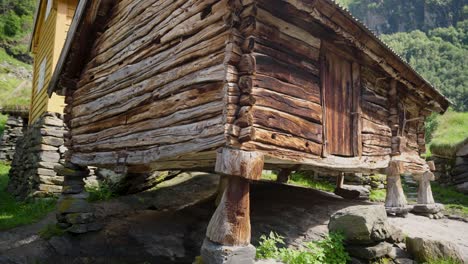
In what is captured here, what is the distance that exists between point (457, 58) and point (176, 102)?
6026cm

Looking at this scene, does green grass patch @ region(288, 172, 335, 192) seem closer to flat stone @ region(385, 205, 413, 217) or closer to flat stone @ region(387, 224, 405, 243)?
flat stone @ region(385, 205, 413, 217)

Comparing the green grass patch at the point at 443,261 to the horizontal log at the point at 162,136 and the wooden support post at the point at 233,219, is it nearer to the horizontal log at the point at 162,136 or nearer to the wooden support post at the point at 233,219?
the wooden support post at the point at 233,219

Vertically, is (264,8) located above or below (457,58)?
below

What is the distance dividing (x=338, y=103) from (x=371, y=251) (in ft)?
7.53

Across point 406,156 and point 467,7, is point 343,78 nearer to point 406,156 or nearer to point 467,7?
point 406,156

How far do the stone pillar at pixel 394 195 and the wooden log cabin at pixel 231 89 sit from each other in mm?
220

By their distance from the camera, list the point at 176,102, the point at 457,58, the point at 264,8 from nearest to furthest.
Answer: the point at 264,8 < the point at 176,102 < the point at 457,58

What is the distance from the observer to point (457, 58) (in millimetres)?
53000

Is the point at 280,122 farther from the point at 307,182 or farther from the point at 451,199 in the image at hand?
the point at 451,199

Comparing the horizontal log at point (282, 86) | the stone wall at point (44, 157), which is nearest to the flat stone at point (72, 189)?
the stone wall at point (44, 157)

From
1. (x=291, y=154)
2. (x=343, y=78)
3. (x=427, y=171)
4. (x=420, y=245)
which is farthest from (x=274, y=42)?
(x=427, y=171)

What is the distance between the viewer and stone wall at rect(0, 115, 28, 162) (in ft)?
50.1

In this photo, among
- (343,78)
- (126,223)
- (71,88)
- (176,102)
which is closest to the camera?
(176,102)

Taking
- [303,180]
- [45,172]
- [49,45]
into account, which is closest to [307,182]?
[303,180]
